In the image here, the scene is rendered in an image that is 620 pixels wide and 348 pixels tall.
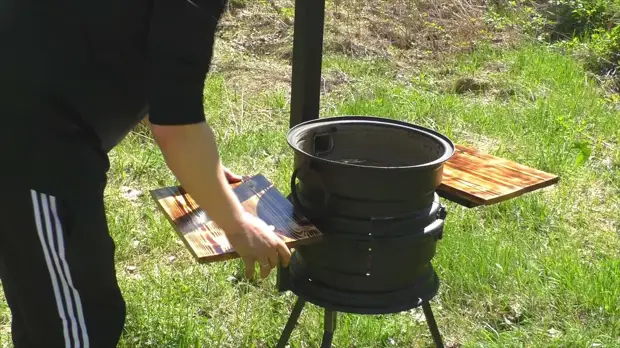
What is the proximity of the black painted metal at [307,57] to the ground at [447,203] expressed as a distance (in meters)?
1.05

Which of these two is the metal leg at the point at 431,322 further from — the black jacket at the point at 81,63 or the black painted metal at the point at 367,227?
the black jacket at the point at 81,63

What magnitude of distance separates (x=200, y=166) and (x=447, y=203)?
262 centimetres

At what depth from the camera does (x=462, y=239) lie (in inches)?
145

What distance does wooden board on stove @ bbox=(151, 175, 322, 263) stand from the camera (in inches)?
77.8

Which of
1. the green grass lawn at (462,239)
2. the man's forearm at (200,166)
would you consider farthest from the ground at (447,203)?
the man's forearm at (200,166)

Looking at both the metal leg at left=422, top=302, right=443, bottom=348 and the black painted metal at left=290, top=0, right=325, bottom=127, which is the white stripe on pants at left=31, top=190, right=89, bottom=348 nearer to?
the black painted metal at left=290, top=0, right=325, bottom=127

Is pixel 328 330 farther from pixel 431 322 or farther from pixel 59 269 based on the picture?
pixel 59 269

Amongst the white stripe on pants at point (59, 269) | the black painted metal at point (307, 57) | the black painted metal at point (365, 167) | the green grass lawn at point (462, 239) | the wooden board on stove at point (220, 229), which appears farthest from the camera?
the green grass lawn at point (462, 239)

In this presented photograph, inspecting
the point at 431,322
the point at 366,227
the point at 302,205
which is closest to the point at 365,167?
the point at 366,227

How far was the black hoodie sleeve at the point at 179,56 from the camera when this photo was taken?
1.66 metres

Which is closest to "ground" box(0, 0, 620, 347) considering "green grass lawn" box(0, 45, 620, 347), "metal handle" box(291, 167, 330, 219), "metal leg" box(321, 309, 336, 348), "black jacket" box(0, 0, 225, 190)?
"green grass lawn" box(0, 45, 620, 347)

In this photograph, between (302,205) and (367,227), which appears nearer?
(367,227)

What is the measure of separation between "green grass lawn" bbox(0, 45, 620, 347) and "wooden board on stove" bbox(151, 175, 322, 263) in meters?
0.82

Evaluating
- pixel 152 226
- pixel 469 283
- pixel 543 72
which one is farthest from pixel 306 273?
pixel 543 72
